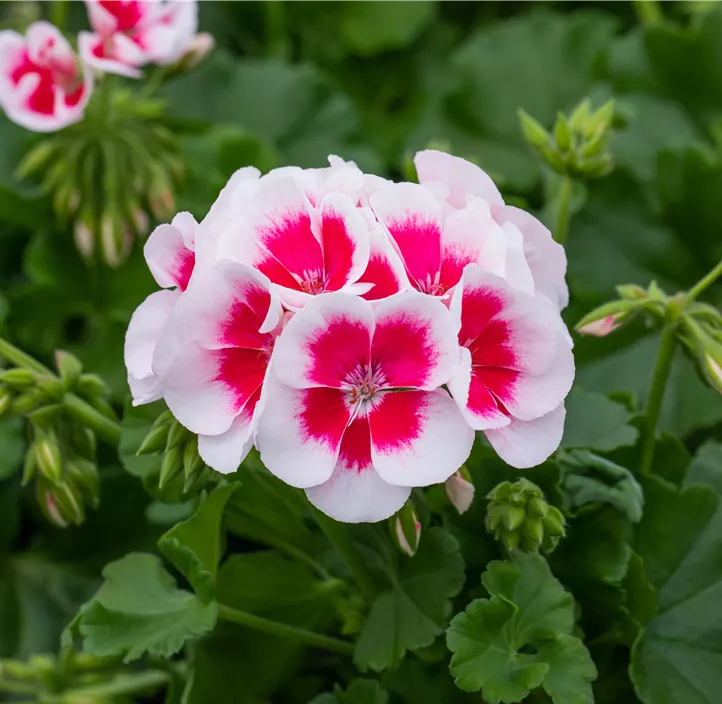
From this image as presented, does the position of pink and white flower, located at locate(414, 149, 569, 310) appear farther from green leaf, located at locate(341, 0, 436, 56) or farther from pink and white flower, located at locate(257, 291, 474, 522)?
green leaf, located at locate(341, 0, 436, 56)

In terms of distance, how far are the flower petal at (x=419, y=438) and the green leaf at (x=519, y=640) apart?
18cm

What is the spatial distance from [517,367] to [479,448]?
237 mm

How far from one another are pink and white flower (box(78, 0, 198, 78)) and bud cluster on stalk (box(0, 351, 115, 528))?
17.4 inches

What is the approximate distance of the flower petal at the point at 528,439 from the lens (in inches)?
27.2

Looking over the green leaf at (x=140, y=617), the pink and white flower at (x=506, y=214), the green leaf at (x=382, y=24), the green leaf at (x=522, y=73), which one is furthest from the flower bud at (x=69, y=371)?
the green leaf at (x=382, y=24)

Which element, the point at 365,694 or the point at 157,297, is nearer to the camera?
the point at 157,297

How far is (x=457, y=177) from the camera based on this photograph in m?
0.77

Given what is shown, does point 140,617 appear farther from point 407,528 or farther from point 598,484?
point 598,484

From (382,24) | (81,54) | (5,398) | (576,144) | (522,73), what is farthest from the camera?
(382,24)

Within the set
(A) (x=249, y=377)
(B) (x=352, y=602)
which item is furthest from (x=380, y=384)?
(B) (x=352, y=602)

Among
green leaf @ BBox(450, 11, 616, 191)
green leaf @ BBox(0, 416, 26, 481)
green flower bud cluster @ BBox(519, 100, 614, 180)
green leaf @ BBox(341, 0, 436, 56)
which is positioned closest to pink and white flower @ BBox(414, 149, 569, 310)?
green flower bud cluster @ BBox(519, 100, 614, 180)

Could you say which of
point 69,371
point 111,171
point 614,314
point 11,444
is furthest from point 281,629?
point 111,171

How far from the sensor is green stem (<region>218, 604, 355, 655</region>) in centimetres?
88

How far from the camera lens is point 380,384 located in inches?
27.2
